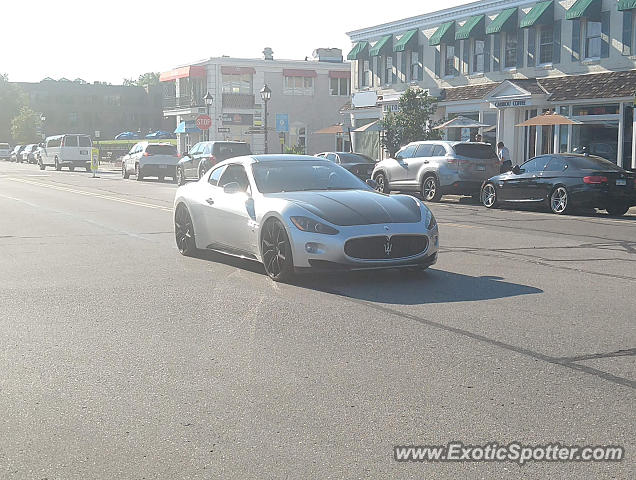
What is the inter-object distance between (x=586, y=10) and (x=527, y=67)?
492cm

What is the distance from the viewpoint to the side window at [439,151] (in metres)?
25.3

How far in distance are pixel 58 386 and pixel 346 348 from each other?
208cm

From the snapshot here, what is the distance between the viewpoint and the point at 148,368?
6.25 m

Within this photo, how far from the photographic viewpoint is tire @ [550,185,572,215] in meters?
20.4

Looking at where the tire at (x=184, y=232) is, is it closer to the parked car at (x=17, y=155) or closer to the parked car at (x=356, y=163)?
the parked car at (x=356, y=163)

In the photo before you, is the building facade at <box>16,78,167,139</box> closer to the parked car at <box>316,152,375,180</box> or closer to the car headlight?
the parked car at <box>316,152,375,180</box>

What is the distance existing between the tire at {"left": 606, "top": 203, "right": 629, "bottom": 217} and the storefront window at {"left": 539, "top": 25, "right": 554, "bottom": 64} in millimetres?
16450

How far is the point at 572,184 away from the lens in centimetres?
2028

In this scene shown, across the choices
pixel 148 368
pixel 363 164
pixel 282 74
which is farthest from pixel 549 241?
pixel 282 74

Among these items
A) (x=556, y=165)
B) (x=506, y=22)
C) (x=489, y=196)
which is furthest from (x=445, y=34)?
(x=556, y=165)

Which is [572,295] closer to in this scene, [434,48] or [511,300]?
[511,300]

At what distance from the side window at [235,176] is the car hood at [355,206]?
79 cm

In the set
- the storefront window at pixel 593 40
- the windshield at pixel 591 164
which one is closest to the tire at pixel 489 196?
the windshield at pixel 591 164

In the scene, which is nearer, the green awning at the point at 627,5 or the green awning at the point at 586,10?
the green awning at the point at 627,5
